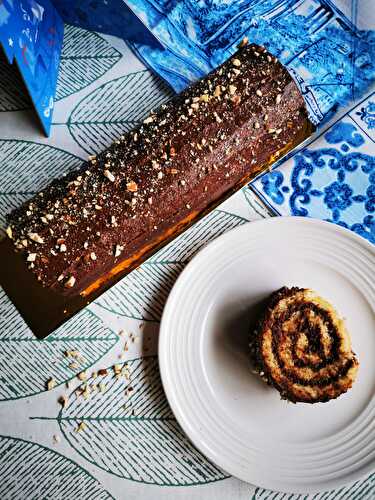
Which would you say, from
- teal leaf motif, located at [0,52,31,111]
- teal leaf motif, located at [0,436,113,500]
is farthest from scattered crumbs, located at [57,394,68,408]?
teal leaf motif, located at [0,52,31,111]

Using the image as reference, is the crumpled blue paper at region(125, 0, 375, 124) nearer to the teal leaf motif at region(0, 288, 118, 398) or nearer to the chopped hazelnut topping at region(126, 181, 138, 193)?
the chopped hazelnut topping at region(126, 181, 138, 193)

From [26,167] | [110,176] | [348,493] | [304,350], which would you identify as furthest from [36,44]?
[348,493]

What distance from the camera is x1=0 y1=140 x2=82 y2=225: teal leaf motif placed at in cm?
155

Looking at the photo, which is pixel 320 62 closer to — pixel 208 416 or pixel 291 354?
pixel 291 354

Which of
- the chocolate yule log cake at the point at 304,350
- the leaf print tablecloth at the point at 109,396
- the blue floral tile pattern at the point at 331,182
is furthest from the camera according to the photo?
the blue floral tile pattern at the point at 331,182

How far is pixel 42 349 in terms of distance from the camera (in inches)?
58.1

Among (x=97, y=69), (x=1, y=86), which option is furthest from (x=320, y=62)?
(x=1, y=86)

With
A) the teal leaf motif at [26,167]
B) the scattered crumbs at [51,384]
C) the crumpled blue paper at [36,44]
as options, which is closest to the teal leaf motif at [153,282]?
the scattered crumbs at [51,384]

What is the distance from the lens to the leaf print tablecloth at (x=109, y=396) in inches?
56.5

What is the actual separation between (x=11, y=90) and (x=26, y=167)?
24cm

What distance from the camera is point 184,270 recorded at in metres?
1.43

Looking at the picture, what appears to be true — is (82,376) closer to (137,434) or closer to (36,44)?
(137,434)

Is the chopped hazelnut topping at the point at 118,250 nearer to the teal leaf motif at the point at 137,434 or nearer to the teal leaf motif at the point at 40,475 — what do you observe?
the teal leaf motif at the point at 137,434

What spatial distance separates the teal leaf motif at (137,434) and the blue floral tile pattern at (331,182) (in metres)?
0.55
